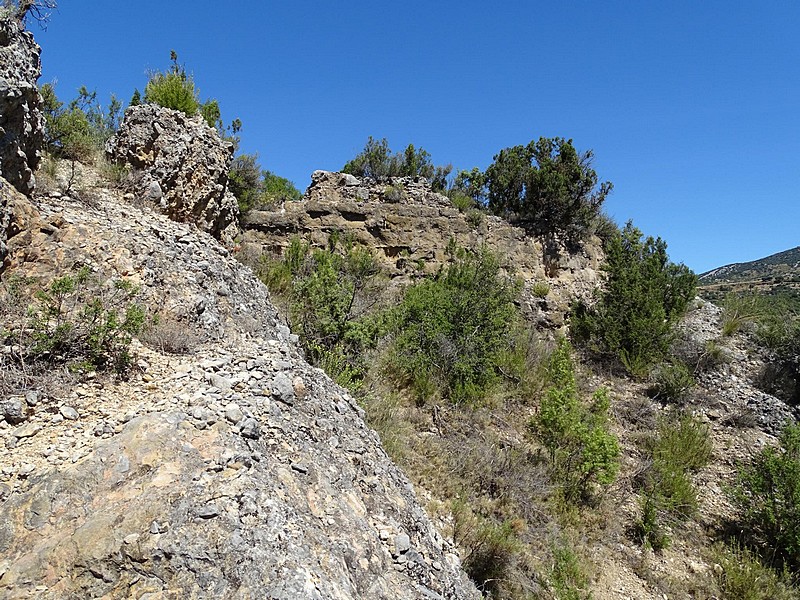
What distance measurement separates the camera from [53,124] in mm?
6090

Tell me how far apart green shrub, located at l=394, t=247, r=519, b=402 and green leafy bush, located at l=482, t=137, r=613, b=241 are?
14.7 feet

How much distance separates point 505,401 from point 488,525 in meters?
3.06

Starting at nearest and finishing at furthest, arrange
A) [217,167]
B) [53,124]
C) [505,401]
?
[53,124] < [217,167] < [505,401]

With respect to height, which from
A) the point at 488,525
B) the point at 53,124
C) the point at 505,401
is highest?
the point at 53,124

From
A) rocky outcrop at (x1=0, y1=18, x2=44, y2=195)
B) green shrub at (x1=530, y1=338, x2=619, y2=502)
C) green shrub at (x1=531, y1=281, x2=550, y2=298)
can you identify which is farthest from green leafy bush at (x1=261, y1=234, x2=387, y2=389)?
green shrub at (x1=531, y1=281, x2=550, y2=298)

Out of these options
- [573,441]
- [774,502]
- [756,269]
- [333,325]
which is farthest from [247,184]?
[756,269]

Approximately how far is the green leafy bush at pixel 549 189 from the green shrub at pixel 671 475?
6.04 m

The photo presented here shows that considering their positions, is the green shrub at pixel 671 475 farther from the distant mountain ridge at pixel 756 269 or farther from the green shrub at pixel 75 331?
the distant mountain ridge at pixel 756 269

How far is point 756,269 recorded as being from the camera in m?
52.9

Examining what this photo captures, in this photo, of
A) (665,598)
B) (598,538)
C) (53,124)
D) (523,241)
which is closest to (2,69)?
(53,124)

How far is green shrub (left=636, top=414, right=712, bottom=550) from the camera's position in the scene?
582cm

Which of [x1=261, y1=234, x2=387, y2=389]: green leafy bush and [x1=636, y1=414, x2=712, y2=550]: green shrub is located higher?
[x1=261, y1=234, x2=387, y2=389]: green leafy bush

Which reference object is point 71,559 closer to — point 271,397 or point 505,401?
point 271,397

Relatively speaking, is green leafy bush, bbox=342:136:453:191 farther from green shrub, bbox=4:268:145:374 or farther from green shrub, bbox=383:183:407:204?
green shrub, bbox=4:268:145:374
